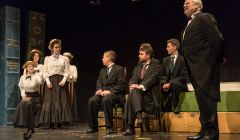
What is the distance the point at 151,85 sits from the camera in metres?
5.02

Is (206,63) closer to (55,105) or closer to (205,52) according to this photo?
(205,52)

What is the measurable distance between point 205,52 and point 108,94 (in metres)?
1.91

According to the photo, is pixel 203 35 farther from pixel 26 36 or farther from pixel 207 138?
pixel 26 36

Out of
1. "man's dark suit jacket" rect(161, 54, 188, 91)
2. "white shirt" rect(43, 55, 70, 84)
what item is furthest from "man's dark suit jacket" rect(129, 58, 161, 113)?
"white shirt" rect(43, 55, 70, 84)

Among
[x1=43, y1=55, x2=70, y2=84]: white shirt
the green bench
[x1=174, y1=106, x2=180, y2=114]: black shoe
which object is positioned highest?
[x1=43, y1=55, x2=70, y2=84]: white shirt

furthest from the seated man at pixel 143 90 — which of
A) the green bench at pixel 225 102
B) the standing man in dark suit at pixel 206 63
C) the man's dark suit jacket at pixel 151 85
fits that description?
the standing man in dark suit at pixel 206 63

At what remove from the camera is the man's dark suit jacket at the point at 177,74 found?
535 centimetres

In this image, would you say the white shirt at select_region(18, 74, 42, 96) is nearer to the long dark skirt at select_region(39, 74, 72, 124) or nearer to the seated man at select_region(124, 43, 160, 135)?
the long dark skirt at select_region(39, 74, 72, 124)

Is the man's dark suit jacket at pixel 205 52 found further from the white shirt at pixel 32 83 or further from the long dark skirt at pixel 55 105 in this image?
the long dark skirt at pixel 55 105

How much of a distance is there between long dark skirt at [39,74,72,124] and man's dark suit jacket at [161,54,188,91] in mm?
1646

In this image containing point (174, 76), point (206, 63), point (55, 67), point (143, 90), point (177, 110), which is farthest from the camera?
point (55, 67)

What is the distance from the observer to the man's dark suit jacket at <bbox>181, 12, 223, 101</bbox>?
341cm

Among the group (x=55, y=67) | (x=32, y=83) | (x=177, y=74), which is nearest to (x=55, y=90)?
(x=55, y=67)

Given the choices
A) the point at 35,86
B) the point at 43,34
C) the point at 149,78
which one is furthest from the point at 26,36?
the point at 149,78
